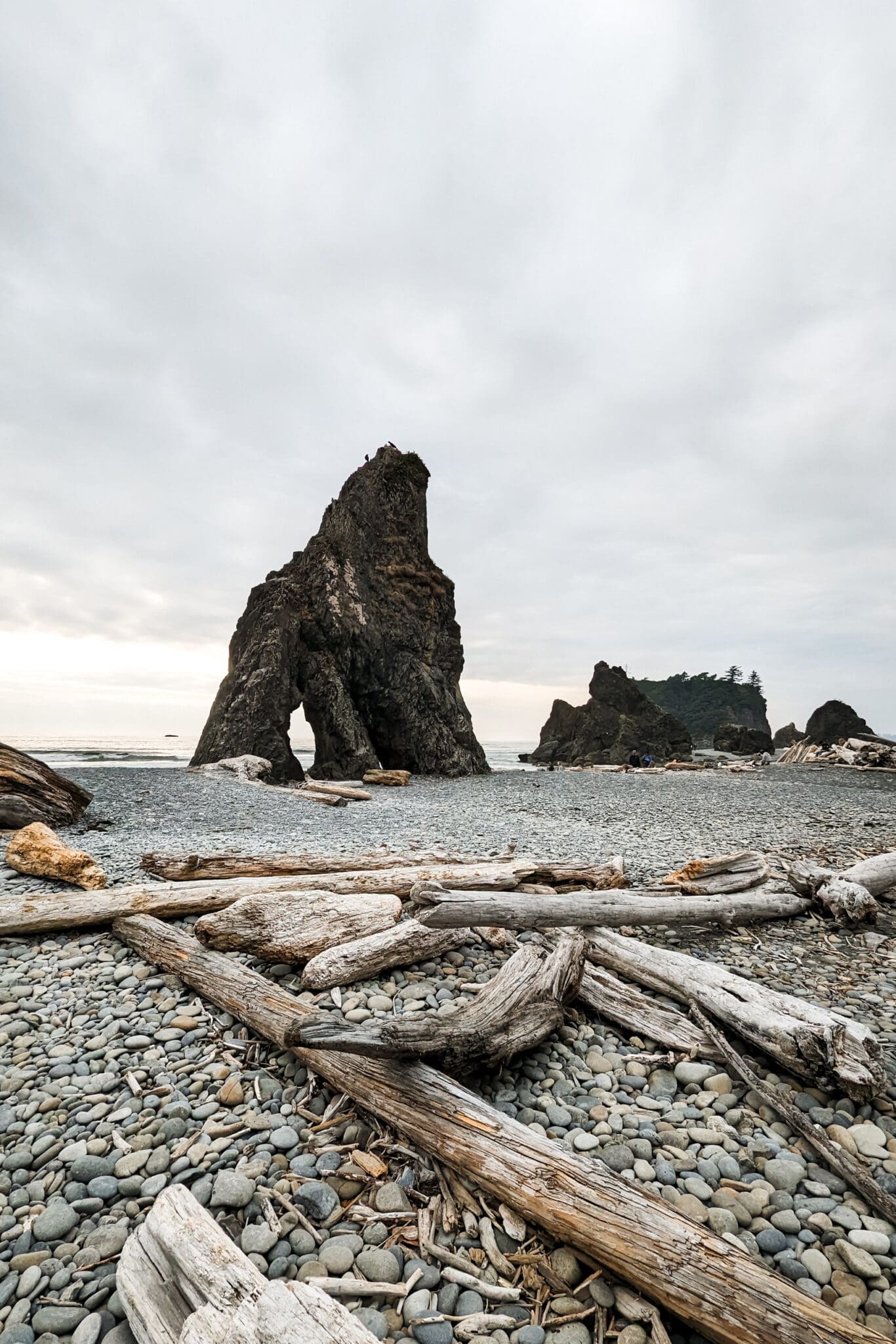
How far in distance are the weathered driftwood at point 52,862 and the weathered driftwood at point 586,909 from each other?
3.61 meters

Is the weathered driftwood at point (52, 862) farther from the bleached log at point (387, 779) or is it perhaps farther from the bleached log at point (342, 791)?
the bleached log at point (387, 779)

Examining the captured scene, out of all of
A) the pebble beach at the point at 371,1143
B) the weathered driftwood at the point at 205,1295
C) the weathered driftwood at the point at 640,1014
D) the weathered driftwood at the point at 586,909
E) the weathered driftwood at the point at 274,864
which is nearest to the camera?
the weathered driftwood at the point at 205,1295

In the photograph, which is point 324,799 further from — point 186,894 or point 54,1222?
point 54,1222

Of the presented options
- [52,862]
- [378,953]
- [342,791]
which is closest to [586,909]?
[378,953]

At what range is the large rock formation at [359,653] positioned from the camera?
72.7 ft

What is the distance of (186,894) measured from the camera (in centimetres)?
525

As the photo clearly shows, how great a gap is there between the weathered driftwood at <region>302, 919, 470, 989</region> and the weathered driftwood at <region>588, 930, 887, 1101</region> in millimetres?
1295

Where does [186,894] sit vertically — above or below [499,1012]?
above

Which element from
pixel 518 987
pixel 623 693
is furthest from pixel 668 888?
pixel 623 693

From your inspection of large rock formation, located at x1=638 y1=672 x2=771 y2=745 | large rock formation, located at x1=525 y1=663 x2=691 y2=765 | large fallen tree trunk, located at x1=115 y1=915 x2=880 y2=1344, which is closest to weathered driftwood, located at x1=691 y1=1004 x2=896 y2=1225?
large fallen tree trunk, located at x1=115 y1=915 x2=880 y2=1344

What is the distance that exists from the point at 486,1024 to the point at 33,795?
8.98m

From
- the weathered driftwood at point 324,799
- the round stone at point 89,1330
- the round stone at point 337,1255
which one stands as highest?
the weathered driftwood at point 324,799

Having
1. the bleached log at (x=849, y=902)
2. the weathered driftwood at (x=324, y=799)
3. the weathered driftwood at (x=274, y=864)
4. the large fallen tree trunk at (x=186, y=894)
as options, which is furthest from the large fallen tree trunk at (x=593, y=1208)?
the weathered driftwood at (x=324, y=799)

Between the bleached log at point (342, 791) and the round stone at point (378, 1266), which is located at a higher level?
the bleached log at point (342, 791)
